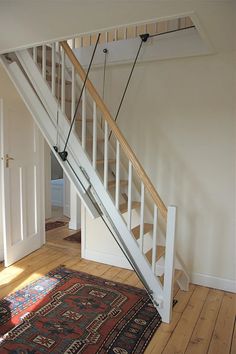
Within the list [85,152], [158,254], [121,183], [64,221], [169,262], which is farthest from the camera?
[64,221]

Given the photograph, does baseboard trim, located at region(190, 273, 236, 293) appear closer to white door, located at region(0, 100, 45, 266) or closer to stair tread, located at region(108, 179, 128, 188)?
stair tread, located at region(108, 179, 128, 188)

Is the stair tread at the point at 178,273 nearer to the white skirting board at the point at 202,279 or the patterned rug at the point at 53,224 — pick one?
the white skirting board at the point at 202,279

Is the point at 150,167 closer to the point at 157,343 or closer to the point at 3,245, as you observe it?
the point at 157,343

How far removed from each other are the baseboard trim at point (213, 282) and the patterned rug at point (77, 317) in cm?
61

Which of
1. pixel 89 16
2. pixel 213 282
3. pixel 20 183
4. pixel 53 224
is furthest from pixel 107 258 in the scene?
pixel 89 16

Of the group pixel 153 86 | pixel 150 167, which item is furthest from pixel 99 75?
pixel 150 167

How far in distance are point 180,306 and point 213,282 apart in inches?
21.0

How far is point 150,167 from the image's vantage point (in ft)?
10.2

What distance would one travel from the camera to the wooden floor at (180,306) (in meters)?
2.05

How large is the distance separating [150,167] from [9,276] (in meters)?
1.87

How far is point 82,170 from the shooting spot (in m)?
2.52

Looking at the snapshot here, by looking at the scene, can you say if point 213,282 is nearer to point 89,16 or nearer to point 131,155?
point 131,155

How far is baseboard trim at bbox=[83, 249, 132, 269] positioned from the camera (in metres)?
3.29

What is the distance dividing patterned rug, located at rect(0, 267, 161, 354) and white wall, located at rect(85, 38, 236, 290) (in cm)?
81
